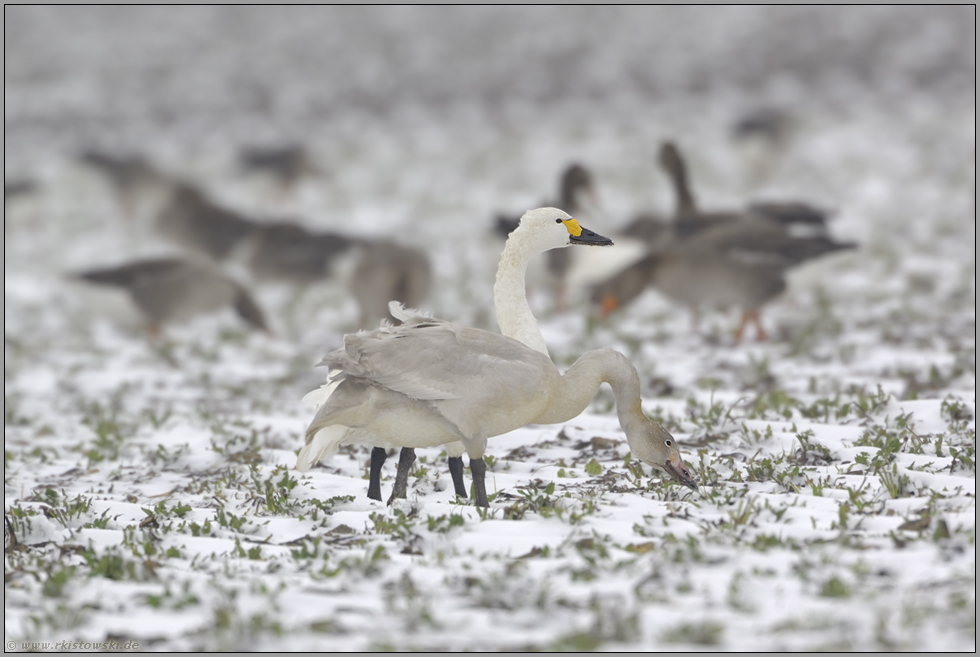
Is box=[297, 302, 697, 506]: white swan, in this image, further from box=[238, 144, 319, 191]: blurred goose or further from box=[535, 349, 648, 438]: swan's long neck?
box=[238, 144, 319, 191]: blurred goose

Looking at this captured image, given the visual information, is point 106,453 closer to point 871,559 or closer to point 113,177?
point 871,559

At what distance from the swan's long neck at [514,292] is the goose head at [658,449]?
0.82 metres

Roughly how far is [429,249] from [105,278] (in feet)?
20.0

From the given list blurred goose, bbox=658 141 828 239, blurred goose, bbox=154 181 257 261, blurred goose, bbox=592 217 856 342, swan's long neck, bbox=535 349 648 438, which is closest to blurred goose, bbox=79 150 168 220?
blurred goose, bbox=154 181 257 261

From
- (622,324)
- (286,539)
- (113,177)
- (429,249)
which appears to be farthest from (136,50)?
(286,539)

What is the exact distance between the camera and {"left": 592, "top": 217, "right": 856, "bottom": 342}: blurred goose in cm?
998

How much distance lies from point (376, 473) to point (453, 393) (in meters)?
0.77

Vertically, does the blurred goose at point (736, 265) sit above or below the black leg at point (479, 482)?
above

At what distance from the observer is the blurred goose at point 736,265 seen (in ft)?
32.7

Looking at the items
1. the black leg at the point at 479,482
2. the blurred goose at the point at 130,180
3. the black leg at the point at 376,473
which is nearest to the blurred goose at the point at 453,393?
the black leg at the point at 479,482

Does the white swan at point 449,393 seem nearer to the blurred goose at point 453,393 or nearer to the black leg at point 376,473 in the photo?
the blurred goose at point 453,393

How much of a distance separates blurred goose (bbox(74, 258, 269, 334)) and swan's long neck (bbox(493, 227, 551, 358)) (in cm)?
630

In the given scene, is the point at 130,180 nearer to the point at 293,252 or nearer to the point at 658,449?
the point at 293,252

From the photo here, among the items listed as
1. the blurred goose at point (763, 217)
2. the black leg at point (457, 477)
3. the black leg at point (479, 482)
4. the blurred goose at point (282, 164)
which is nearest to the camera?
the black leg at point (479, 482)
